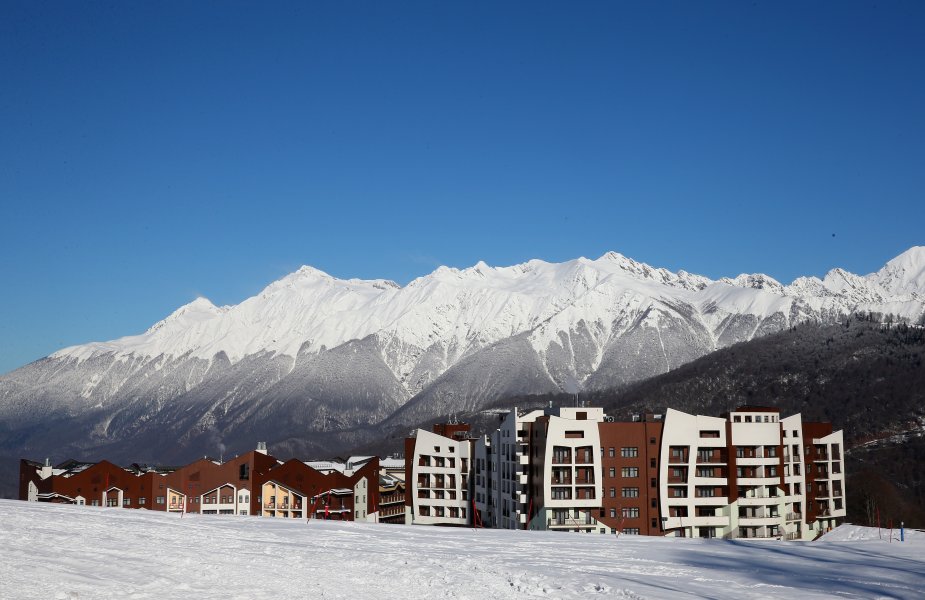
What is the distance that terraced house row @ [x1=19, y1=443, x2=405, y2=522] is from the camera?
352 feet

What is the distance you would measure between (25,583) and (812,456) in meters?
89.5

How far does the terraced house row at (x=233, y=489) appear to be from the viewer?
107375 mm

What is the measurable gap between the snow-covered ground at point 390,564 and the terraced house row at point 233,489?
6658 centimetres

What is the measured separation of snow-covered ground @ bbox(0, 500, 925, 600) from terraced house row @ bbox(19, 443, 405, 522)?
66576mm

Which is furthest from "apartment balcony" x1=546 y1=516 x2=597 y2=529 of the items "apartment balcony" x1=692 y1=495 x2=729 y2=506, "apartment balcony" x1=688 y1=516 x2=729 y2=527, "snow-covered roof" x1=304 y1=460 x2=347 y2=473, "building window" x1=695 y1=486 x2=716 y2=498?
"snow-covered roof" x1=304 y1=460 x2=347 y2=473

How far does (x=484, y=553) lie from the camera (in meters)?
35.1

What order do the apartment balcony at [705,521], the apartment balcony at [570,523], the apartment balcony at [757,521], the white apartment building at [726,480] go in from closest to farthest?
the apartment balcony at [570,523]
the apartment balcony at [705,521]
the white apartment building at [726,480]
the apartment balcony at [757,521]

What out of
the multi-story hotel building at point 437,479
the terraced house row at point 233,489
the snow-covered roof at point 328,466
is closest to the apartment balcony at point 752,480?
the multi-story hotel building at point 437,479

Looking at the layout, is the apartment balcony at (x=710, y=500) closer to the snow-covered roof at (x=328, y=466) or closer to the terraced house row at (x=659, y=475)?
the terraced house row at (x=659, y=475)

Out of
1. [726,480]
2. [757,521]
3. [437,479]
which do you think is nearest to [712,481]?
[726,480]

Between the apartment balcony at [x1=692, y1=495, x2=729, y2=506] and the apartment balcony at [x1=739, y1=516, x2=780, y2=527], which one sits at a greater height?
the apartment balcony at [x1=692, y1=495, x2=729, y2=506]

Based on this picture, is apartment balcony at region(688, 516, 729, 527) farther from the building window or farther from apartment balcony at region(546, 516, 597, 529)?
apartment balcony at region(546, 516, 597, 529)

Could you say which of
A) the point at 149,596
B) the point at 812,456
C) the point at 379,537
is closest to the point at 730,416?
the point at 812,456

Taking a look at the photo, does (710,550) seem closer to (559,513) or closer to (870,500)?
(559,513)
